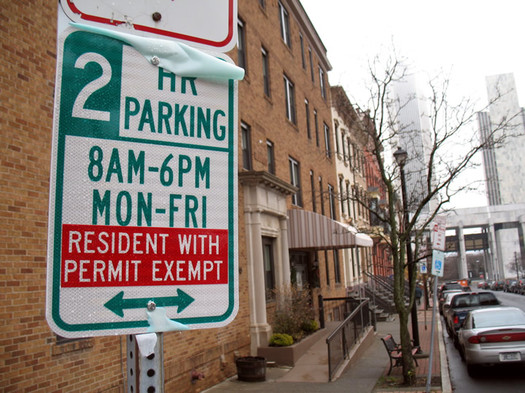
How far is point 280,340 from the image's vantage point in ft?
43.1

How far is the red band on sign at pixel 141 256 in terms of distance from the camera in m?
1.54

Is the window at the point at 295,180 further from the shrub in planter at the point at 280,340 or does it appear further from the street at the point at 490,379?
the street at the point at 490,379

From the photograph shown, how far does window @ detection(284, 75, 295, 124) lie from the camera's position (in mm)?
19688

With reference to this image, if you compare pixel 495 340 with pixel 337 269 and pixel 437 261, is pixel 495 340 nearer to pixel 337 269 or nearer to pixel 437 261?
pixel 437 261

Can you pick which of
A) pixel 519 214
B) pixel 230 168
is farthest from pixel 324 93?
pixel 519 214

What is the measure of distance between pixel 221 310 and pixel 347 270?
27.1 m

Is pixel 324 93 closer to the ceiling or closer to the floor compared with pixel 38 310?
closer to the ceiling

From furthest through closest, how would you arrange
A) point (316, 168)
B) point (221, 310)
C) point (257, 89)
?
point (316, 168) → point (257, 89) → point (221, 310)

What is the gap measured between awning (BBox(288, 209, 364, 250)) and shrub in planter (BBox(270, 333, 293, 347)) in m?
4.48

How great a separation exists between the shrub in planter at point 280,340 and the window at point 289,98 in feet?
29.8

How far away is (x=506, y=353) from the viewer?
11.8m

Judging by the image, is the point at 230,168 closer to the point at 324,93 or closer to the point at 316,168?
the point at 316,168

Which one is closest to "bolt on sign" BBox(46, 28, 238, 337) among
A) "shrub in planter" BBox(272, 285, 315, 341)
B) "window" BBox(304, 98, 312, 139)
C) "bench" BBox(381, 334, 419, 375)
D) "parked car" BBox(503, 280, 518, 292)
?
"bench" BBox(381, 334, 419, 375)

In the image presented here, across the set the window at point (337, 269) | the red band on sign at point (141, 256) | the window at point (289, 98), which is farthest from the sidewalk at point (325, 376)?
the window at point (337, 269)
